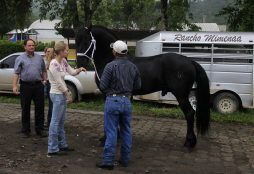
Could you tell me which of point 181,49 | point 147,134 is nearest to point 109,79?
point 147,134

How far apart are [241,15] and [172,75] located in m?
6.70

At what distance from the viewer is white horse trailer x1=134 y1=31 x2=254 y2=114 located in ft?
26.6

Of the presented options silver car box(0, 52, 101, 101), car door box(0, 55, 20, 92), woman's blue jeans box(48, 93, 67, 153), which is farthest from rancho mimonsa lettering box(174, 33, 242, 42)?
car door box(0, 55, 20, 92)

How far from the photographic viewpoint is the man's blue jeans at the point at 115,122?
12.2 ft

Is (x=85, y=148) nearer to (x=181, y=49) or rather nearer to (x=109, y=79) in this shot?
(x=109, y=79)

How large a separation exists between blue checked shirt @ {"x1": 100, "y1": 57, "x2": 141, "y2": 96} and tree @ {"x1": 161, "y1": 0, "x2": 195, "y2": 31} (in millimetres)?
7733

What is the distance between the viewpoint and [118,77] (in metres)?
3.71

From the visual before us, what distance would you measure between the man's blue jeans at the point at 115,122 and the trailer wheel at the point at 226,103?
5317mm

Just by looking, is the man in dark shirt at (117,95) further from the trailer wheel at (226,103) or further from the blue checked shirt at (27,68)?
the trailer wheel at (226,103)

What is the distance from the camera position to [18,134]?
5.68m

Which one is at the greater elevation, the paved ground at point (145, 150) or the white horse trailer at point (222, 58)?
the white horse trailer at point (222, 58)

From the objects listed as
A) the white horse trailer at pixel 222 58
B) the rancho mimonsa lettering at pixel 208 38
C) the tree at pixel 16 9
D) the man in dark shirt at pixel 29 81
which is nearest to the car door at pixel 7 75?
the tree at pixel 16 9

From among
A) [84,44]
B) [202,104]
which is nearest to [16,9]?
[84,44]

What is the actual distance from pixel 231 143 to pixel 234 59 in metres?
3.57
